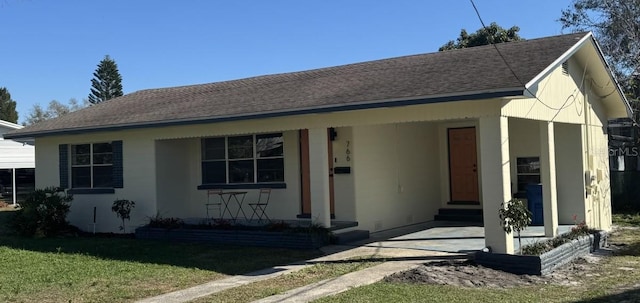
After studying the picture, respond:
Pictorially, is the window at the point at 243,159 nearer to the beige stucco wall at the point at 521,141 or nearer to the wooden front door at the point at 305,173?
the wooden front door at the point at 305,173

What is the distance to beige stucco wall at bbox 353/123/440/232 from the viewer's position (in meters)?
13.3

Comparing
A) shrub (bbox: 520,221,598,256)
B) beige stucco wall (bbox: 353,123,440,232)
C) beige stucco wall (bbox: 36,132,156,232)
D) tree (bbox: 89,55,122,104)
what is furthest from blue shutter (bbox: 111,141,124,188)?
tree (bbox: 89,55,122,104)

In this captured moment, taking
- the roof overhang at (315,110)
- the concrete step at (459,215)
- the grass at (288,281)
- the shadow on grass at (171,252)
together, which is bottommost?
the grass at (288,281)

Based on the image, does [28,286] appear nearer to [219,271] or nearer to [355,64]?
[219,271]

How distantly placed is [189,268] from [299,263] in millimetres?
1816

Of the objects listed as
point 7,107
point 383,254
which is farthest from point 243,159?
point 7,107

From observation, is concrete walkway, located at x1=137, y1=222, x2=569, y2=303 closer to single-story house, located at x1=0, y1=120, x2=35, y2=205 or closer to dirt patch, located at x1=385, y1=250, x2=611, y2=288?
dirt patch, located at x1=385, y1=250, x2=611, y2=288

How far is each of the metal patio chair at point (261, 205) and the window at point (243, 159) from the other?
0.94 ft

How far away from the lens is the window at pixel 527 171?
14.4 meters

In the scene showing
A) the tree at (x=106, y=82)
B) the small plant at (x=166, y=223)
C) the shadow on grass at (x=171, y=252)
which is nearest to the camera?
the shadow on grass at (x=171, y=252)

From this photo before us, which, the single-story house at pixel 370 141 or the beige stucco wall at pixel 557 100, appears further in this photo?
the single-story house at pixel 370 141

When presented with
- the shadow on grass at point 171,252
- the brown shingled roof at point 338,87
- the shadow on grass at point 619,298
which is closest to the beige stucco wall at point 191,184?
the brown shingled roof at point 338,87

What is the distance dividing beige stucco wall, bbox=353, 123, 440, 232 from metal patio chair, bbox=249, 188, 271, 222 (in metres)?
2.40

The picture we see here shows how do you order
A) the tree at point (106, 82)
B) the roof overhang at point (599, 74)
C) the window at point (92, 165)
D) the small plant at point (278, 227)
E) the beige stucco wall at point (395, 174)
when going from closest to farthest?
the roof overhang at point (599, 74), the small plant at point (278, 227), the beige stucco wall at point (395, 174), the window at point (92, 165), the tree at point (106, 82)
